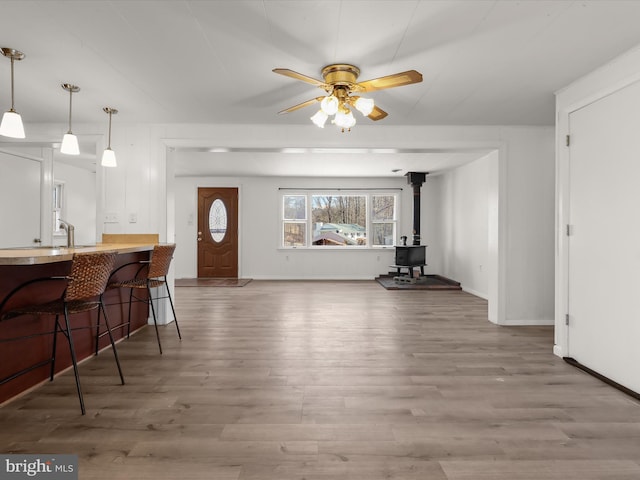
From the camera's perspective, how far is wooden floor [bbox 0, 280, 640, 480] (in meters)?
1.66

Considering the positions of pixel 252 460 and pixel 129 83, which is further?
pixel 129 83

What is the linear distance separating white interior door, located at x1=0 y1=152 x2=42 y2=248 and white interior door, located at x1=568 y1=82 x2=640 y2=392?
635cm

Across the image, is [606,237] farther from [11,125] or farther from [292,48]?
[11,125]

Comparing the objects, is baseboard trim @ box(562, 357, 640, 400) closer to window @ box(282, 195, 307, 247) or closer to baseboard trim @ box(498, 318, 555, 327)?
baseboard trim @ box(498, 318, 555, 327)

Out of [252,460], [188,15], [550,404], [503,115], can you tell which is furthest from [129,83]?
[550,404]

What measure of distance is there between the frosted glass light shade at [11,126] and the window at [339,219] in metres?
6.20

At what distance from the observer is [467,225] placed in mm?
6930

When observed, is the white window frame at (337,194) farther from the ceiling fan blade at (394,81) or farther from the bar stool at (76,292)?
the bar stool at (76,292)

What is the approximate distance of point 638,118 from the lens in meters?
2.45

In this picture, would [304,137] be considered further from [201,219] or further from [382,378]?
[201,219]

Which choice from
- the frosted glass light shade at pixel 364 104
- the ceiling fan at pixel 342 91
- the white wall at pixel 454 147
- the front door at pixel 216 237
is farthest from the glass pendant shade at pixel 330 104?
the front door at pixel 216 237

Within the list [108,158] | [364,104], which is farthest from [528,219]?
[108,158]

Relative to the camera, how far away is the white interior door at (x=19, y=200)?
4586mm

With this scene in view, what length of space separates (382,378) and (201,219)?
22.2ft
